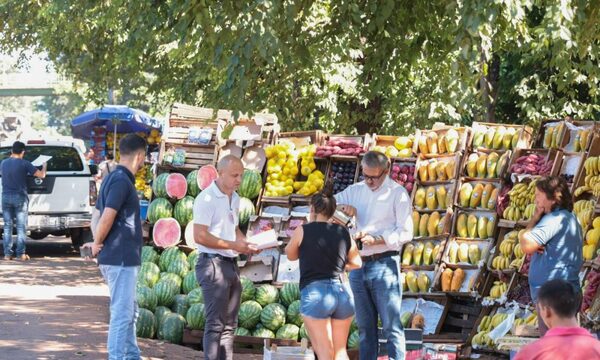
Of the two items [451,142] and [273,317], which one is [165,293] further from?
[451,142]

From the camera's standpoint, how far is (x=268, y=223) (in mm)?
14062

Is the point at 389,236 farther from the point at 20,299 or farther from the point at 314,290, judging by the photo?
the point at 20,299

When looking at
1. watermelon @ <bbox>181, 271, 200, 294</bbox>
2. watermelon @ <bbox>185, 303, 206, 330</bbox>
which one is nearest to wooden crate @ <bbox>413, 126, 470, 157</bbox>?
watermelon @ <bbox>181, 271, 200, 294</bbox>

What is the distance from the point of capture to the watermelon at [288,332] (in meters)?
12.3

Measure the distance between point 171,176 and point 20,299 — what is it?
260 centimetres

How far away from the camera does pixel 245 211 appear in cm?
1430

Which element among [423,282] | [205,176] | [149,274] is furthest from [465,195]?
[149,274]

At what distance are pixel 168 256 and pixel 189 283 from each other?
1.06 meters

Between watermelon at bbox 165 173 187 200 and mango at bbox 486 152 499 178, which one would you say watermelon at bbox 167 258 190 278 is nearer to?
watermelon at bbox 165 173 187 200

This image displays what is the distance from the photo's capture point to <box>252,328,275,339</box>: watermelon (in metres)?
12.4

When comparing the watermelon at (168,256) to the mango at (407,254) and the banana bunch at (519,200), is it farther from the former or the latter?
the banana bunch at (519,200)

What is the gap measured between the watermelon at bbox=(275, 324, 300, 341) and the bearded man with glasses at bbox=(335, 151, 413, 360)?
2.96 metres

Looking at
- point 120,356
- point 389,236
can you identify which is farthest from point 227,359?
point 389,236

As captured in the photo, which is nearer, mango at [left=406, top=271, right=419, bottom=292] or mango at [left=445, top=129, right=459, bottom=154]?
mango at [left=406, top=271, right=419, bottom=292]
